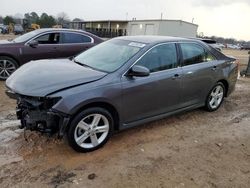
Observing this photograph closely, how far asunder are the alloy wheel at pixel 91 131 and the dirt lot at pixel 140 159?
163mm

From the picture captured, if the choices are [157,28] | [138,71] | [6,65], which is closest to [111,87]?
[138,71]

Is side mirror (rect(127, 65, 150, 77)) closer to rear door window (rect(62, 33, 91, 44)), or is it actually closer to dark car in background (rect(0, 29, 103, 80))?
dark car in background (rect(0, 29, 103, 80))

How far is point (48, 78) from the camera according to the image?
403 centimetres

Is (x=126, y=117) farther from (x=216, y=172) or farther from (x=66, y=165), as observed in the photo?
(x=216, y=172)

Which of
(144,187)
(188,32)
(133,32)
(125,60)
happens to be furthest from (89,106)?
(133,32)

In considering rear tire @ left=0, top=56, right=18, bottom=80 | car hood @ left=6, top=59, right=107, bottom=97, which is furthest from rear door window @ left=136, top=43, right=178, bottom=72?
rear tire @ left=0, top=56, right=18, bottom=80

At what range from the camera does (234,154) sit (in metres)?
4.47

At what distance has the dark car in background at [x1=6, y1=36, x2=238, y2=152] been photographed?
12.6ft

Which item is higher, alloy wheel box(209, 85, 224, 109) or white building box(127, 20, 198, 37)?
white building box(127, 20, 198, 37)

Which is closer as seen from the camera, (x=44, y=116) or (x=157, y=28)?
(x=44, y=116)

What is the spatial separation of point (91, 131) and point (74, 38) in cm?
557

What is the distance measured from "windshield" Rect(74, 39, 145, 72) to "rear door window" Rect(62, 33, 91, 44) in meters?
3.81

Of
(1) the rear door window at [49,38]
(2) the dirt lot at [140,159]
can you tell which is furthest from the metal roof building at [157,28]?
(2) the dirt lot at [140,159]

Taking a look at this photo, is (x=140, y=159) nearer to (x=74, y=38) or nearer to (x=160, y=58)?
(x=160, y=58)
